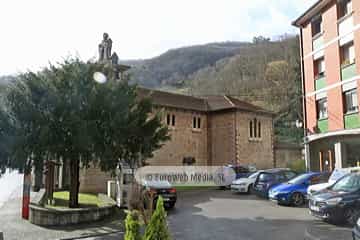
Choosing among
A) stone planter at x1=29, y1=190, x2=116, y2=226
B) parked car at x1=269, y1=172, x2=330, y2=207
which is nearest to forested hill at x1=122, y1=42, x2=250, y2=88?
parked car at x1=269, y1=172, x2=330, y2=207

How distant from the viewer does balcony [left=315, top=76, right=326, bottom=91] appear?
72.0ft

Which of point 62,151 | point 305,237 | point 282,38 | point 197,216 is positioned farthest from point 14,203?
point 282,38

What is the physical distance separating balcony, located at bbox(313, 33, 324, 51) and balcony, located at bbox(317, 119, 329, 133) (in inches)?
199

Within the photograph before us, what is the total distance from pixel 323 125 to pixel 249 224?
536 inches

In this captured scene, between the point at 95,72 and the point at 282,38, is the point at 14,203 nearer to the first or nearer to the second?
the point at 95,72

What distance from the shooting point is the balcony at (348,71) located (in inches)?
755

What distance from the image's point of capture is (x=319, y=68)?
2289cm

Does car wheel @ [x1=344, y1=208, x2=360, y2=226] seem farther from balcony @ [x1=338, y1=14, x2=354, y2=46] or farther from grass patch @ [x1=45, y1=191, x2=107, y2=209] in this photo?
balcony @ [x1=338, y1=14, x2=354, y2=46]

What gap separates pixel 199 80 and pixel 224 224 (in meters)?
45.9

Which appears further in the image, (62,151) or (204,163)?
(204,163)

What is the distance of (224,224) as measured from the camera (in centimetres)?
1088

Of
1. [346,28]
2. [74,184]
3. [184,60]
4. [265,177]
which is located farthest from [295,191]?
[184,60]

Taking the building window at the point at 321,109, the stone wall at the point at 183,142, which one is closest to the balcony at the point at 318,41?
the building window at the point at 321,109

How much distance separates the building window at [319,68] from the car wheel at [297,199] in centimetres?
1113
